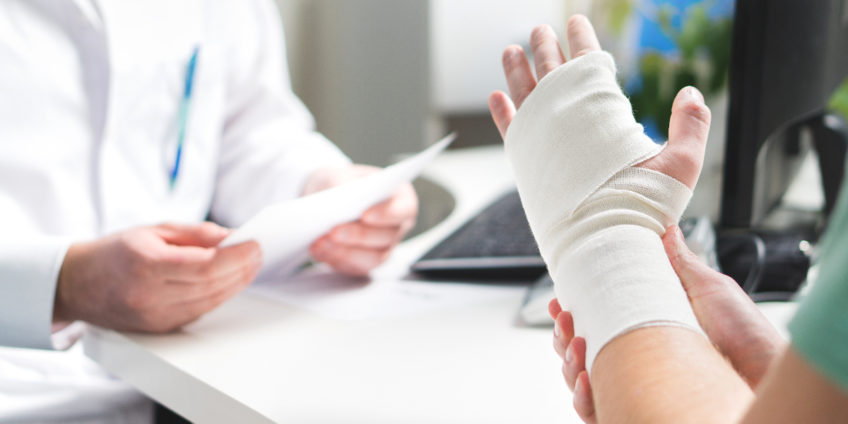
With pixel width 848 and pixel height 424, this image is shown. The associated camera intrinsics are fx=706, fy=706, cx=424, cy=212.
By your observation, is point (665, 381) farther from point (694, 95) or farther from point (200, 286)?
point (200, 286)

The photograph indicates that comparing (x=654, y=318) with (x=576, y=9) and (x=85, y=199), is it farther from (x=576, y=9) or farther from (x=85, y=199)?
(x=576, y=9)

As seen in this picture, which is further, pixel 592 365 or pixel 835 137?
pixel 835 137

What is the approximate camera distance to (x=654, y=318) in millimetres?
287

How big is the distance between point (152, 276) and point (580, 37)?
0.33 metres

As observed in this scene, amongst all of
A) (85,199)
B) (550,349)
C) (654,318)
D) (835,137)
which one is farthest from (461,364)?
(835,137)

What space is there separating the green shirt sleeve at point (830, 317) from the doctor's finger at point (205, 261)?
406 millimetres

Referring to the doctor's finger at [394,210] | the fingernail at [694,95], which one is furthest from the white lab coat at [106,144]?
the fingernail at [694,95]

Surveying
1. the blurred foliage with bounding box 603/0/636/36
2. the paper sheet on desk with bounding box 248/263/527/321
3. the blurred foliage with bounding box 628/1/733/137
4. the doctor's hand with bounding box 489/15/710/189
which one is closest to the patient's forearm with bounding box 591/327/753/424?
the doctor's hand with bounding box 489/15/710/189

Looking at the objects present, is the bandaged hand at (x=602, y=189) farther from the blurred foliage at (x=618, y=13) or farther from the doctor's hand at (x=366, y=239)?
the blurred foliage at (x=618, y=13)

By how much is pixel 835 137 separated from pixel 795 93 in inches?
6.9

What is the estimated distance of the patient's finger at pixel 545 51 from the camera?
42cm

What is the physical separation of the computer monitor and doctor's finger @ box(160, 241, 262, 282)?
1.37ft

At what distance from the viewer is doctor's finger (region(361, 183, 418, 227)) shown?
0.66m

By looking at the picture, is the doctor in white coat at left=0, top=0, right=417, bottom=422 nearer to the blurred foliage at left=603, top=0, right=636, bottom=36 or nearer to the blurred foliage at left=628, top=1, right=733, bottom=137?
the blurred foliage at left=628, top=1, right=733, bottom=137
